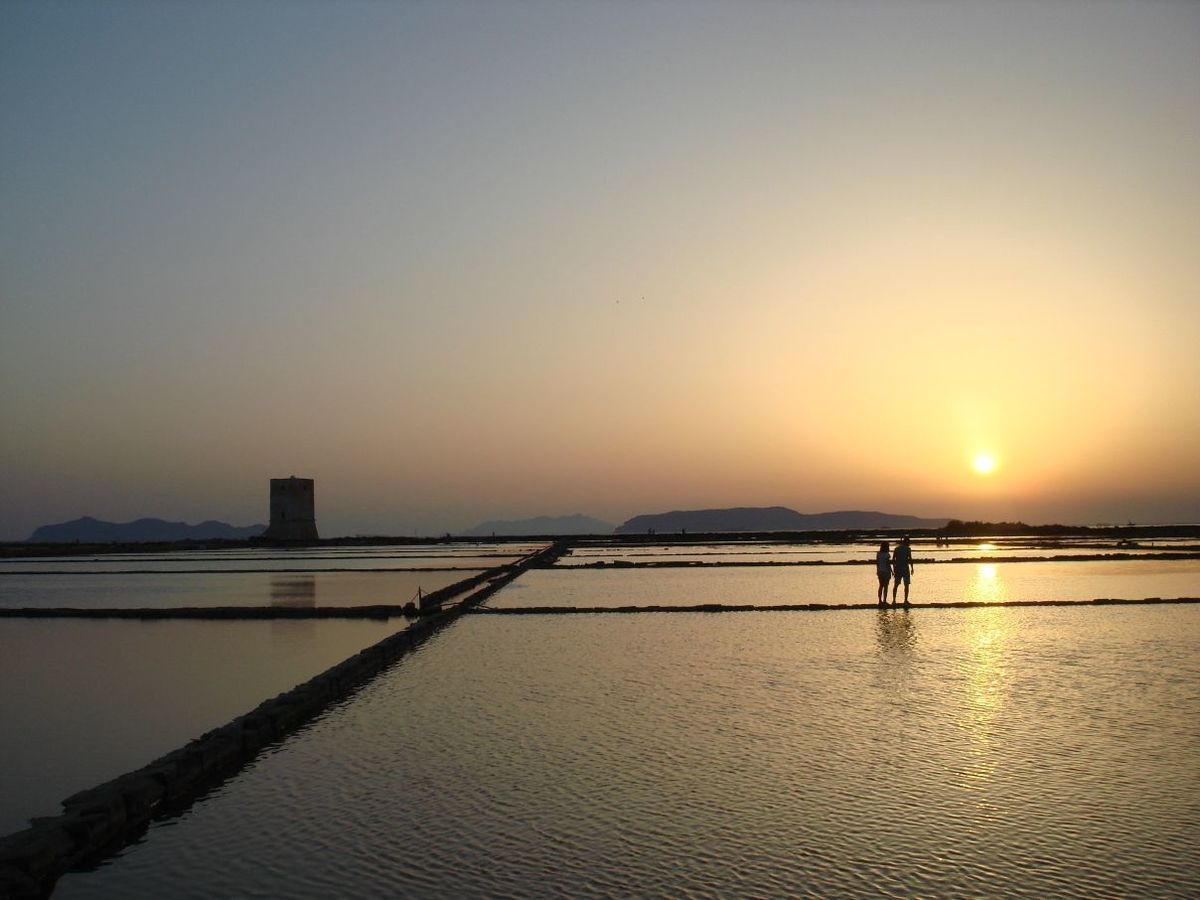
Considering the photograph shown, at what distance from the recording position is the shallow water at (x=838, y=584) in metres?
20.6

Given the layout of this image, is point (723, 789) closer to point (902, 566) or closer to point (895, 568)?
point (902, 566)

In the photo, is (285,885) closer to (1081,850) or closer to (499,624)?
(1081,850)

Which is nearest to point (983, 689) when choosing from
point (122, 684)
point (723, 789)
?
point (723, 789)

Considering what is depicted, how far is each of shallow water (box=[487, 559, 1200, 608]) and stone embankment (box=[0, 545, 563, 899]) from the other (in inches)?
428

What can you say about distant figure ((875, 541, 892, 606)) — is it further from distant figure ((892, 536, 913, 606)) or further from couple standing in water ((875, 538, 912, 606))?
distant figure ((892, 536, 913, 606))

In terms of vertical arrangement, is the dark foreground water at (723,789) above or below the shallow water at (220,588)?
above

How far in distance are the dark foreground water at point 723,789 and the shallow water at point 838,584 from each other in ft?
30.3

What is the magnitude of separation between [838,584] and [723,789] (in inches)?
736

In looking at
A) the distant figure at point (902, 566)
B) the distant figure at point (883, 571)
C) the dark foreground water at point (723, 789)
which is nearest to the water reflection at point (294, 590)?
the distant figure at point (883, 571)

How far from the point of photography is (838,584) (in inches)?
965

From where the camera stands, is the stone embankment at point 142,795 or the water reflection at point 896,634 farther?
the water reflection at point 896,634

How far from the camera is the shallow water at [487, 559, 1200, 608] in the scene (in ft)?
67.5

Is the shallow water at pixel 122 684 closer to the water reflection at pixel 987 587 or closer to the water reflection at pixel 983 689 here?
the water reflection at pixel 983 689

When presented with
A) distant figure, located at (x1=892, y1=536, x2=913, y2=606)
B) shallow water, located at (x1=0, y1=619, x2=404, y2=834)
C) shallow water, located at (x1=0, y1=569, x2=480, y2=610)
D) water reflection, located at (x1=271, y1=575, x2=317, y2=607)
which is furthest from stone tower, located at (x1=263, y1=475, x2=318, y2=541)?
distant figure, located at (x1=892, y1=536, x2=913, y2=606)
